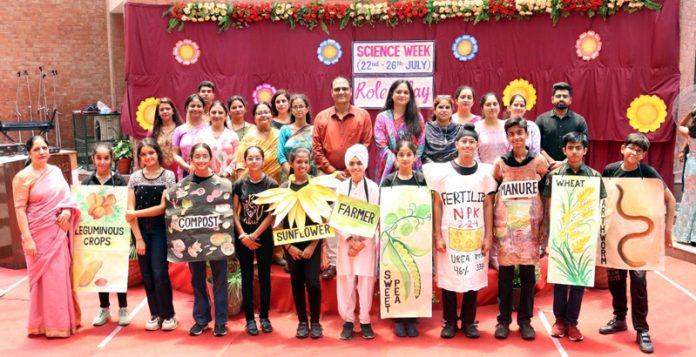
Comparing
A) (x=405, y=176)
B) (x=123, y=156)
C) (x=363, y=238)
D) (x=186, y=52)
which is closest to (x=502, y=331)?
(x=363, y=238)

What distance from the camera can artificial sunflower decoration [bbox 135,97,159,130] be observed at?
8414 millimetres

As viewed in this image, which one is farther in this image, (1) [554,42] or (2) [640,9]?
(1) [554,42]

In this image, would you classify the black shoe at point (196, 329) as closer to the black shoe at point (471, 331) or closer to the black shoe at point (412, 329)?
the black shoe at point (412, 329)

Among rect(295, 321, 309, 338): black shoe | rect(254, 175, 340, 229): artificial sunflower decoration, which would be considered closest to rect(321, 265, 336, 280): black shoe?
rect(295, 321, 309, 338): black shoe

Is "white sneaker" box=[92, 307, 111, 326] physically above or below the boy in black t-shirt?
below

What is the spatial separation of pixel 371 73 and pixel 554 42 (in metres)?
2.40

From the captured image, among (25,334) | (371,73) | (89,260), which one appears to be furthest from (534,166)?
(371,73)

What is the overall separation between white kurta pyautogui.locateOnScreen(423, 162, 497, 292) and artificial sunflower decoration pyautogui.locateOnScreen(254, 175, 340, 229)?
2.54ft

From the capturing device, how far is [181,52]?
8.31 m

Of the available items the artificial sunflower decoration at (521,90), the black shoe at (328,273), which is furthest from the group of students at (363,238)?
the artificial sunflower decoration at (521,90)

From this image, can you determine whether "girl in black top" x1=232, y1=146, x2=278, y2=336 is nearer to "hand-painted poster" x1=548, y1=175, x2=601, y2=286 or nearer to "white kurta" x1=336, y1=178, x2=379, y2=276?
"white kurta" x1=336, y1=178, x2=379, y2=276

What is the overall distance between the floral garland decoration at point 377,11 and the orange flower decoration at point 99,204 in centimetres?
439

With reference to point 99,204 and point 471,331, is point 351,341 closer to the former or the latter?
point 471,331

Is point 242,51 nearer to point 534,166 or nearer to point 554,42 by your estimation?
point 554,42
